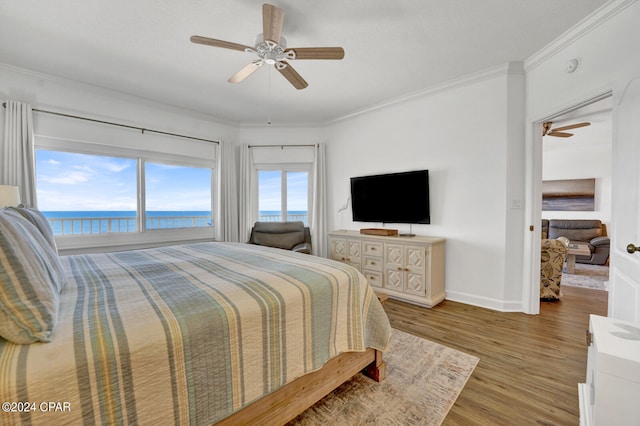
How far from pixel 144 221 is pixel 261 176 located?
1.97 metres

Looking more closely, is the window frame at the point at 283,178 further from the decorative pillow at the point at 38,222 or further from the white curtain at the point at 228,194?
the decorative pillow at the point at 38,222

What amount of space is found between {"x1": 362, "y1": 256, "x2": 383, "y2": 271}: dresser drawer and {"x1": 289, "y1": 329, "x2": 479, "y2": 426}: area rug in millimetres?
1368

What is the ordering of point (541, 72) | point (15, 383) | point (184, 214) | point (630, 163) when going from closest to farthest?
point (15, 383), point (630, 163), point (541, 72), point (184, 214)

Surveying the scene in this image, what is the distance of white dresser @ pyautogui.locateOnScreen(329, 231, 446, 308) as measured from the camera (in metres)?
3.03

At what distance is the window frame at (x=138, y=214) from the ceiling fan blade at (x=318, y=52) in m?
2.84

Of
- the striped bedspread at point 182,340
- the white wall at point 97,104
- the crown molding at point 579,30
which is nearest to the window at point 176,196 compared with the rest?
the white wall at point 97,104

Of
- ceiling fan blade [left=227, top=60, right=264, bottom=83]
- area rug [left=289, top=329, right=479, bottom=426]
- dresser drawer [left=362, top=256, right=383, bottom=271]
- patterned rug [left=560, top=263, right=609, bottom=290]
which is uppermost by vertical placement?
ceiling fan blade [left=227, top=60, right=264, bottom=83]

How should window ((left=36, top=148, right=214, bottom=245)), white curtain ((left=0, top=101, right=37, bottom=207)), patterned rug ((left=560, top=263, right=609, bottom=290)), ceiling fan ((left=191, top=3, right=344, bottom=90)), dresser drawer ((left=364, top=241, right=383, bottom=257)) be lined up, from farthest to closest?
1. patterned rug ((left=560, top=263, right=609, bottom=290))
2. dresser drawer ((left=364, top=241, right=383, bottom=257))
3. window ((left=36, top=148, right=214, bottom=245))
4. white curtain ((left=0, top=101, right=37, bottom=207))
5. ceiling fan ((left=191, top=3, right=344, bottom=90))

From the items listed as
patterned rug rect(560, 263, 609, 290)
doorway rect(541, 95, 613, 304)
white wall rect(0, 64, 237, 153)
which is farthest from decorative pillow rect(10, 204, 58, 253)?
doorway rect(541, 95, 613, 304)

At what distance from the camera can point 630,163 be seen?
153 cm

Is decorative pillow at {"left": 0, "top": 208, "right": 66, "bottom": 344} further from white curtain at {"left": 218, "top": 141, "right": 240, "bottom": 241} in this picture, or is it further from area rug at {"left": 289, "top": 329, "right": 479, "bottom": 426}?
white curtain at {"left": 218, "top": 141, "right": 240, "bottom": 241}

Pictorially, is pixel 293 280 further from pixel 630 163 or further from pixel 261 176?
pixel 261 176

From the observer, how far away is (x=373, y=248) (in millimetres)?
3490

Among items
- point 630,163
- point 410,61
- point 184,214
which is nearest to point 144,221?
point 184,214
